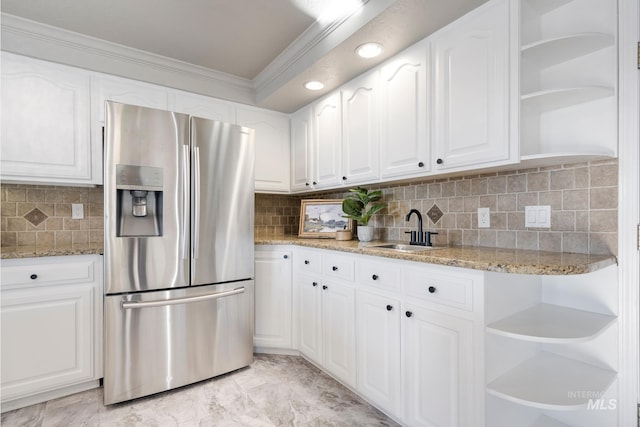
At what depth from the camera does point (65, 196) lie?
7.74ft

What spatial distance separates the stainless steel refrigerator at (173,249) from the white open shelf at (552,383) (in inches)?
65.5

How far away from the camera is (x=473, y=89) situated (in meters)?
1.55

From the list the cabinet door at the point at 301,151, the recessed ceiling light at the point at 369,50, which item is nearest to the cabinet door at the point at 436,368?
the recessed ceiling light at the point at 369,50

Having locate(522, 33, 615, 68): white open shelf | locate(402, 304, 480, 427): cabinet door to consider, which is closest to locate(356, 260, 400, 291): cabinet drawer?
locate(402, 304, 480, 427): cabinet door

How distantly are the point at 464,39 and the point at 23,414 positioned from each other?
127 inches

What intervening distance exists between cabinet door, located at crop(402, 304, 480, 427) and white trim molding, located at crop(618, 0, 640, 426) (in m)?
0.71

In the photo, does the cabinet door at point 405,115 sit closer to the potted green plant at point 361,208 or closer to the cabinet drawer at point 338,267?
the potted green plant at point 361,208

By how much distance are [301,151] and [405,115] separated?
1253 millimetres

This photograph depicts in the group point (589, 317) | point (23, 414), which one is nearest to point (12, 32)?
point (23, 414)

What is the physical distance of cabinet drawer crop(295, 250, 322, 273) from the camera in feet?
7.13

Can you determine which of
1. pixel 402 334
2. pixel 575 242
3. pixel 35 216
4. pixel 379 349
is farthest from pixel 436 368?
pixel 35 216

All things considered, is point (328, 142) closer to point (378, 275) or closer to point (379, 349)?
point (378, 275)

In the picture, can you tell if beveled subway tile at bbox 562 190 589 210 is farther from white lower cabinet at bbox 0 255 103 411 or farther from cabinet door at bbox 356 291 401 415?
white lower cabinet at bbox 0 255 103 411

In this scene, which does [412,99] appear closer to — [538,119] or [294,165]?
[538,119]
